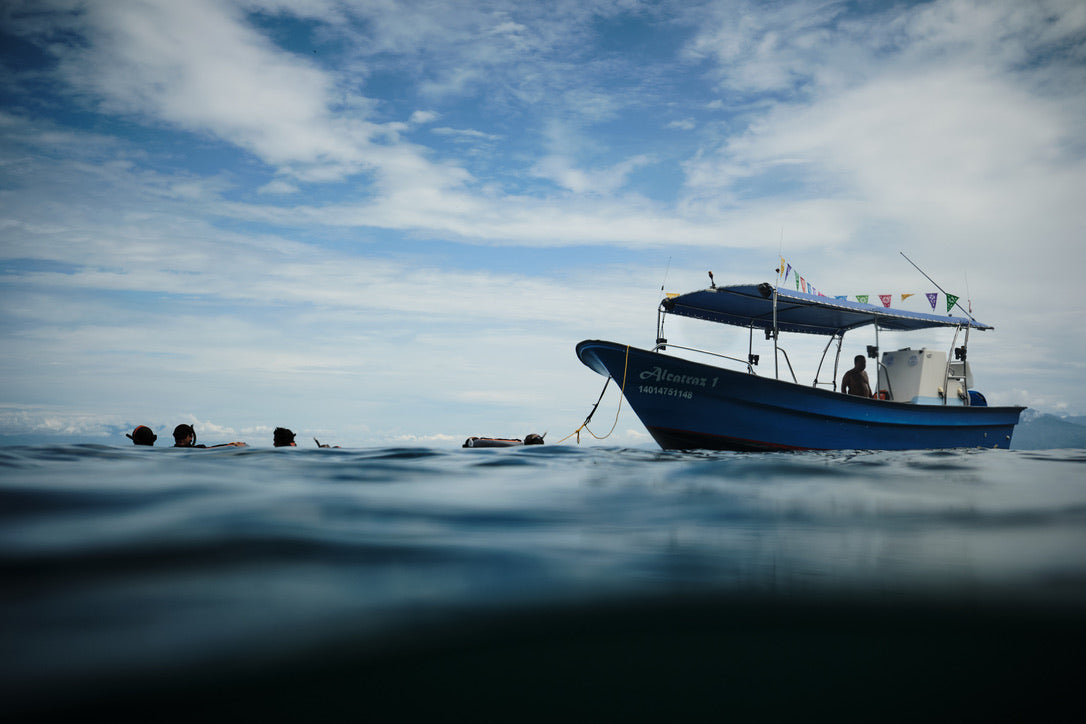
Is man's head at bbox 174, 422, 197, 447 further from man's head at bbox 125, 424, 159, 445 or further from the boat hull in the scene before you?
the boat hull

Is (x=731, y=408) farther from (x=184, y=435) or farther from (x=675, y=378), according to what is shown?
(x=184, y=435)

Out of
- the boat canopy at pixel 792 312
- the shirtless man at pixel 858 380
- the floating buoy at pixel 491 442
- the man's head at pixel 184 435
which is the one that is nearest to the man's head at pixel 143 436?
the man's head at pixel 184 435

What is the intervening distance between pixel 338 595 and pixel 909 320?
1313cm

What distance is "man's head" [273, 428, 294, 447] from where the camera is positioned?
30.8ft

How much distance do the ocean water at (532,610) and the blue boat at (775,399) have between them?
7468 millimetres

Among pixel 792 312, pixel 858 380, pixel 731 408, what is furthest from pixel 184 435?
pixel 858 380

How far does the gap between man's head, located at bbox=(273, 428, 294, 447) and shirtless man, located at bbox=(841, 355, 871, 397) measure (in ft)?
33.5

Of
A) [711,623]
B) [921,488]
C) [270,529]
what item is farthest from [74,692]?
[921,488]

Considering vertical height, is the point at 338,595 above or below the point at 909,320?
below

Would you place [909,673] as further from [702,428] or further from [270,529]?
[702,428]

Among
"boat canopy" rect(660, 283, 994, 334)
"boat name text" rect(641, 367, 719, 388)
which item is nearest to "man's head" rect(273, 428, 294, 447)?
"boat name text" rect(641, 367, 719, 388)

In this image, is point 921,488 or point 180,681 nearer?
point 180,681

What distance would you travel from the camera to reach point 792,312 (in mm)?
12195

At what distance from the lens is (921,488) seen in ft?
14.0
